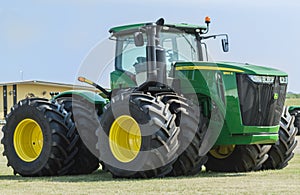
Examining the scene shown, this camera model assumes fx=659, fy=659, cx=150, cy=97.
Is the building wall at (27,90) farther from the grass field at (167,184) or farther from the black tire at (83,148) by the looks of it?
the grass field at (167,184)

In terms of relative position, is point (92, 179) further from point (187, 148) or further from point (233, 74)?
point (233, 74)

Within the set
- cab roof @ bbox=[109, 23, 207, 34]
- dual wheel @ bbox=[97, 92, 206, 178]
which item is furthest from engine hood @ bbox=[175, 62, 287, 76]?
cab roof @ bbox=[109, 23, 207, 34]

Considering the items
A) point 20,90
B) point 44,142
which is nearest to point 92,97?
point 44,142

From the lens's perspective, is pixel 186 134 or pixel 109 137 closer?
pixel 186 134

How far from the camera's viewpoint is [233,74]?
11.5 metres

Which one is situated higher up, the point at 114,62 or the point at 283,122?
the point at 114,62

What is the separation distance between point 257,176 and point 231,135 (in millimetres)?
848

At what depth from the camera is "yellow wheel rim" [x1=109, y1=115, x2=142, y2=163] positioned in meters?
11.3

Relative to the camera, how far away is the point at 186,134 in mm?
11031

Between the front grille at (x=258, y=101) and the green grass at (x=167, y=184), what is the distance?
99 cm

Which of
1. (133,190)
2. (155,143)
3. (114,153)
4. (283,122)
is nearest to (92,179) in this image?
(114,153)

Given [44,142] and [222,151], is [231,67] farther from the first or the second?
[44,142]

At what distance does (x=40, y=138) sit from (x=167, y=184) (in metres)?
3.89

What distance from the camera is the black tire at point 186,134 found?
11.0m
